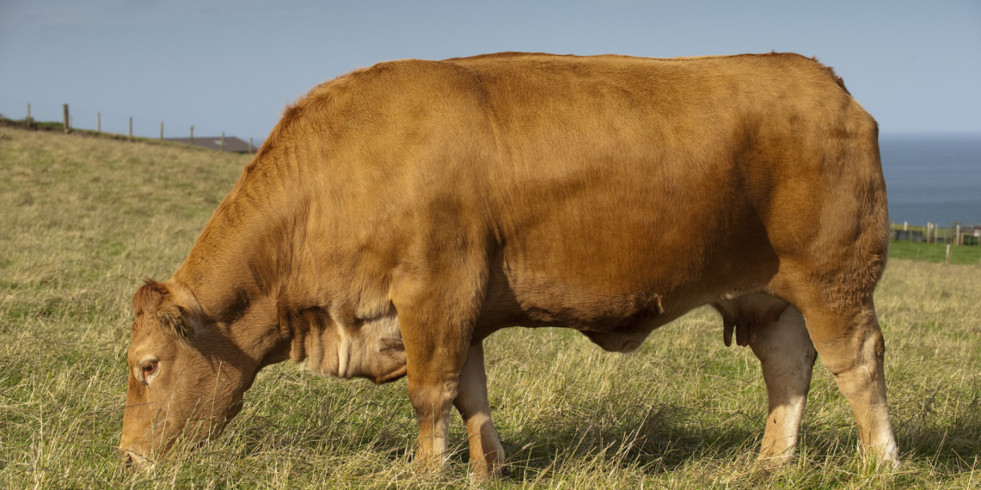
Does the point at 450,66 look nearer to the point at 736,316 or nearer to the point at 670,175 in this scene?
the point at 670,175

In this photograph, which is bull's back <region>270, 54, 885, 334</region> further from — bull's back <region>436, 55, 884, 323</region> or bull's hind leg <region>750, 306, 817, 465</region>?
bull's hind leg <region>750, 306, 817, 465</region>

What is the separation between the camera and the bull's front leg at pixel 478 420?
4266 millimetres

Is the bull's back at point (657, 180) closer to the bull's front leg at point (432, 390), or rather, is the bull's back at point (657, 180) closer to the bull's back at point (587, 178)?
the bull's back at point (587, 178)

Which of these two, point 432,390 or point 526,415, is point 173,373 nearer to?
point 432,390

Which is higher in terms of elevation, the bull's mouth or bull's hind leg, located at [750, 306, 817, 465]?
bull's hind leg, located at [750, 306, 817, 465]

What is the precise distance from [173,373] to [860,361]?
3.52 m

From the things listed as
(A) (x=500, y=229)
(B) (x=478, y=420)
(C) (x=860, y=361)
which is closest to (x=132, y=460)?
(B) (x=478, y=420)

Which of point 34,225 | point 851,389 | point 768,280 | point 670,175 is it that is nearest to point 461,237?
point 670,175

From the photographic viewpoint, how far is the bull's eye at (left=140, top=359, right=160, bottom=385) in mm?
4098

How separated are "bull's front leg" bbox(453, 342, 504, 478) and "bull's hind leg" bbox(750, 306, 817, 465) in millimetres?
1584

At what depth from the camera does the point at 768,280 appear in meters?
4.21

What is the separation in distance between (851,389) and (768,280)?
77 cm

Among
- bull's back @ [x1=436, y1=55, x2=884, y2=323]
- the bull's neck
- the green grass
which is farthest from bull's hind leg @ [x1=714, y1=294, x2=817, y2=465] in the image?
the green grass

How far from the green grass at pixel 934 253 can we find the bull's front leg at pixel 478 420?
134ft
